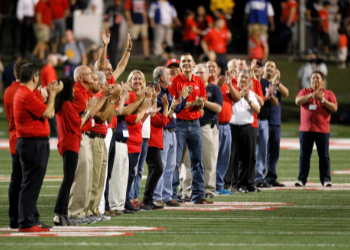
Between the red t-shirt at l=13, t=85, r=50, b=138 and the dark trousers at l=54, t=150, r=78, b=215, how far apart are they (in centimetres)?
44

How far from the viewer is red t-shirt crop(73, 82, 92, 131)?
8.65m

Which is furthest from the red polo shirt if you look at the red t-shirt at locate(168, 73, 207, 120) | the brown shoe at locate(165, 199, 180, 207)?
the brown shoe at locate(165, 199, 180, 207)

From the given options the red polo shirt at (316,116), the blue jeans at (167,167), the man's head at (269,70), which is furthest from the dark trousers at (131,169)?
the red polo shirt at (316,116)

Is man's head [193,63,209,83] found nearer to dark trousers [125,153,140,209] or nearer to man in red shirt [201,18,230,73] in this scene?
dark trousers [125,153,140,209]

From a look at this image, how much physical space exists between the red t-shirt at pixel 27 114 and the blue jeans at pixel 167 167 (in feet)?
8.63

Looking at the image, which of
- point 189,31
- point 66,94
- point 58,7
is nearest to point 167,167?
point 66,94

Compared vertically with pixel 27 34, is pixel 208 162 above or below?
below

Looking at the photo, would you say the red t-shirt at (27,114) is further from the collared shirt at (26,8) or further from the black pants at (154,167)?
the collared shirt at (26,8)

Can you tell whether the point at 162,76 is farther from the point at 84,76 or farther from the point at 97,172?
the point at 97,172

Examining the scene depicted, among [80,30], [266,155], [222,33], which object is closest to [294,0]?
[222,33]

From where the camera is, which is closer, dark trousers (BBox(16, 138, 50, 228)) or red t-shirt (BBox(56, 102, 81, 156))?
dark trousers (BBox(16, 138, 50, 228))

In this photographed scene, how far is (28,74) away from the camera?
8.10 meters

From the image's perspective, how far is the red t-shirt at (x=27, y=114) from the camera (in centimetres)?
797

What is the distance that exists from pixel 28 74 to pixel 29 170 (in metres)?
0.98
